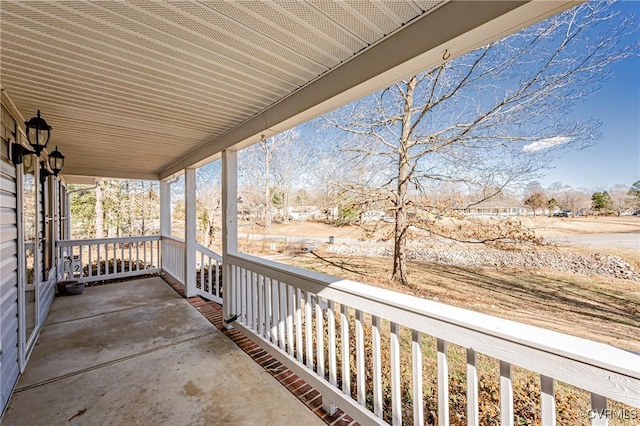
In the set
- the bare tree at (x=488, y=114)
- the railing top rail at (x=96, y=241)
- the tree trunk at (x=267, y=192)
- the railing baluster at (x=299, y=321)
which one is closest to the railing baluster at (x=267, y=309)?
the railing baluster at (x=299, y=321)

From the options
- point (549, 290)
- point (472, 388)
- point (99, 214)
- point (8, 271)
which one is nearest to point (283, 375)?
point (472, 388)

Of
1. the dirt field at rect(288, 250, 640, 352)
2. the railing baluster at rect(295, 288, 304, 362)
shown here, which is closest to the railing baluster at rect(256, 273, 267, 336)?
the railing baluster at rect(295, 288, 304, 362)

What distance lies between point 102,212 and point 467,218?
15.5 m

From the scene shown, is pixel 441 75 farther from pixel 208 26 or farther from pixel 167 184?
pixel 167 184

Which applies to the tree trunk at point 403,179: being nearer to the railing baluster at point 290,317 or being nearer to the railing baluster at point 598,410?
the railing baluster at point 290,317

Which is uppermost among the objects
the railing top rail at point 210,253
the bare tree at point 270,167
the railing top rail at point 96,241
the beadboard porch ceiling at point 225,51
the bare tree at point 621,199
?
the bare tree at point 270,167

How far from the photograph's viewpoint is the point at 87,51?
5.63ft

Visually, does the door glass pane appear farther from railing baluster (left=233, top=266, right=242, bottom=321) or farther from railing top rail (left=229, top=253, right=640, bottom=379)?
railing top rail (left=229, top=253, right=640, bottom=379)

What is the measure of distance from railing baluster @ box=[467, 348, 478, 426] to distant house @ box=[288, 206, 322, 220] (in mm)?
6628

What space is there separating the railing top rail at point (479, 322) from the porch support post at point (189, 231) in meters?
3.16

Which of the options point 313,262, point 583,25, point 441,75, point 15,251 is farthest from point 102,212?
point 583,25

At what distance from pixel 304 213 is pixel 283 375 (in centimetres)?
727

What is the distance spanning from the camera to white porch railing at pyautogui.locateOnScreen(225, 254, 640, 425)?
37.1 inches

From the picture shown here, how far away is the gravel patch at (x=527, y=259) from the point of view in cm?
398
